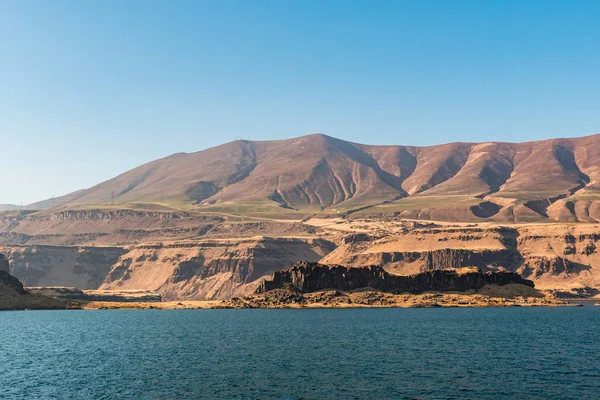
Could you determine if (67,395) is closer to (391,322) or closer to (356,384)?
(356,384)

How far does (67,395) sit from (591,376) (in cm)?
6714

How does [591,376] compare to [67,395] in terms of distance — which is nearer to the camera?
[67,395]

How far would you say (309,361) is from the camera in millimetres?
108938

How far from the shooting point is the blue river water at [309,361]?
83938 mm

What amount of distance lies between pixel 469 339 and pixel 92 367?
72.8 meters

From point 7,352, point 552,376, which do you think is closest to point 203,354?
point 7,352

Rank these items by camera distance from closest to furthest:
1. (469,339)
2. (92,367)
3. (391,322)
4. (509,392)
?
(509,392), (92,367), (469,339), (391,322)

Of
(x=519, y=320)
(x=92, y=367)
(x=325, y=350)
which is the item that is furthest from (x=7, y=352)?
(x=519, y=320)

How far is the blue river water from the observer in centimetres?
8394

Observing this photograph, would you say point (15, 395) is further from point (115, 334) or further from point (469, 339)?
point (469, 339)

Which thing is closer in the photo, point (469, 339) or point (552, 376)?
point (552, 376)

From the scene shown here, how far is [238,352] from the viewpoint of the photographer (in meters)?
122

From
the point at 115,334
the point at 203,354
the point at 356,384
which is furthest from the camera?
the point at 115,334

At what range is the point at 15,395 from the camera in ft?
273
